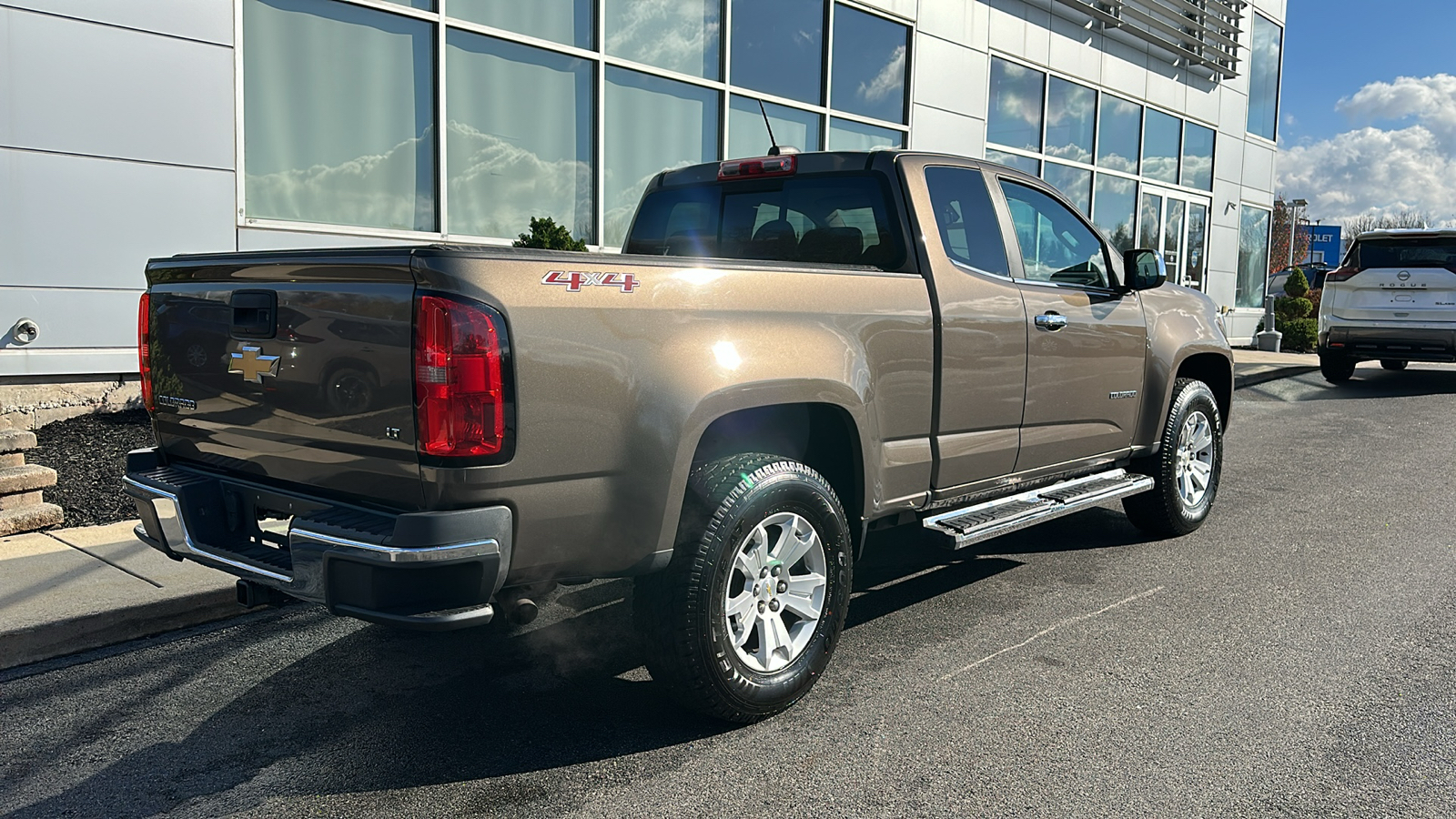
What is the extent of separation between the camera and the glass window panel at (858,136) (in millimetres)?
13032

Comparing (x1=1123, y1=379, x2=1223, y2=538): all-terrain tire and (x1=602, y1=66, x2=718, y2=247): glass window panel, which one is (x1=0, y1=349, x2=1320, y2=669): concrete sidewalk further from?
(x1=602, y1=66, x2=718, y2=247): glass window panel

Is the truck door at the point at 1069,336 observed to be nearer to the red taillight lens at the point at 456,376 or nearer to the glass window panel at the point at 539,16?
the red taillight lens at the point at 456,376

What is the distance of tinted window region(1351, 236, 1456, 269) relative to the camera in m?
13.8

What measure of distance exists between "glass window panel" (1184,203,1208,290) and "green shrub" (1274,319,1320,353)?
199 cm

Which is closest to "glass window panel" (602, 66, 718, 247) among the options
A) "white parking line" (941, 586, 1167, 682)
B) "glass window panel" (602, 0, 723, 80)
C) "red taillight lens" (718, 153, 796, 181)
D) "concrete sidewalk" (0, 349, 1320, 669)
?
"glass window panel" (602, 0, 723, 80)

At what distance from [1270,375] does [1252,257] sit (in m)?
8.75

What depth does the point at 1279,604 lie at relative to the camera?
4984mm

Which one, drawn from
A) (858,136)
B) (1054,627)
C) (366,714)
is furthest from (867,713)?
(858,136)

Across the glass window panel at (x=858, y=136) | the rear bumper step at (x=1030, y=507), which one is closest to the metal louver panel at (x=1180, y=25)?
the glass window panel at (x=858, y=136)

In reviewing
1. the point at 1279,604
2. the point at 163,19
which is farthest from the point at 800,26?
the point at 1279,604

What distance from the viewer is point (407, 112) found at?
886cm

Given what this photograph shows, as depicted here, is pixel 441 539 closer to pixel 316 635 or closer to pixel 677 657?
pixel 677 657

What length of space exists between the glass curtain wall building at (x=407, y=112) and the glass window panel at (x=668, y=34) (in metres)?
0.02

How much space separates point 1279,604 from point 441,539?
397 cm
